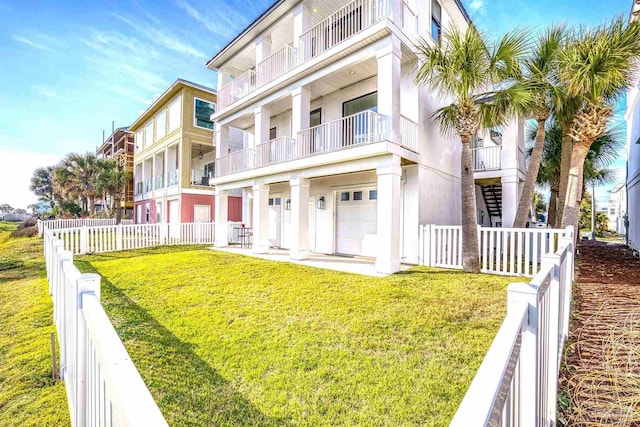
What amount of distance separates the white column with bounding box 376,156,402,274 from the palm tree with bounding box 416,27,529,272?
1.85 m

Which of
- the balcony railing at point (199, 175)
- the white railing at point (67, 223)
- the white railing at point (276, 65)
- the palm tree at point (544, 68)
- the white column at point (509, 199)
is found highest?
the white railing at point (276, 65)

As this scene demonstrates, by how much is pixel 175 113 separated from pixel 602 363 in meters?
24.4

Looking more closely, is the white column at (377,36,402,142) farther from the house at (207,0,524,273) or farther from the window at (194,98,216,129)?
the window at (194,98,216,129)

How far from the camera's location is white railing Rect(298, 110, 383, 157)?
9.02 m

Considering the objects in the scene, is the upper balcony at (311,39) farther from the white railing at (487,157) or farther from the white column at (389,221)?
the white railing at (487,157)

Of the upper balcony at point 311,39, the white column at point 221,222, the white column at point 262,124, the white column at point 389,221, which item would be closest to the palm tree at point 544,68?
the upper balcony at point 311,39

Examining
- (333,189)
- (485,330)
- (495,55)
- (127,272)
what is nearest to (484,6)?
(495,55)

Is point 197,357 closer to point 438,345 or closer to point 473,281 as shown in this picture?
point 438,345

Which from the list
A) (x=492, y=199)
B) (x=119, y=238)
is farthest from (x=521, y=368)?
(x=492, y=199)

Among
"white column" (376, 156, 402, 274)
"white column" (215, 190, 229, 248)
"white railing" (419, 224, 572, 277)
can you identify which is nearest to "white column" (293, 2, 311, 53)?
"white column" (376, 156, 402, 274)

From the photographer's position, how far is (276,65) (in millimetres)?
11867

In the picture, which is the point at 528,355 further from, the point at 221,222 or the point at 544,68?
the point at 221,222

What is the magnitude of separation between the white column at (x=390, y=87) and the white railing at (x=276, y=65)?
3.88 metres

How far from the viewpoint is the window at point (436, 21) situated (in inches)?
446
